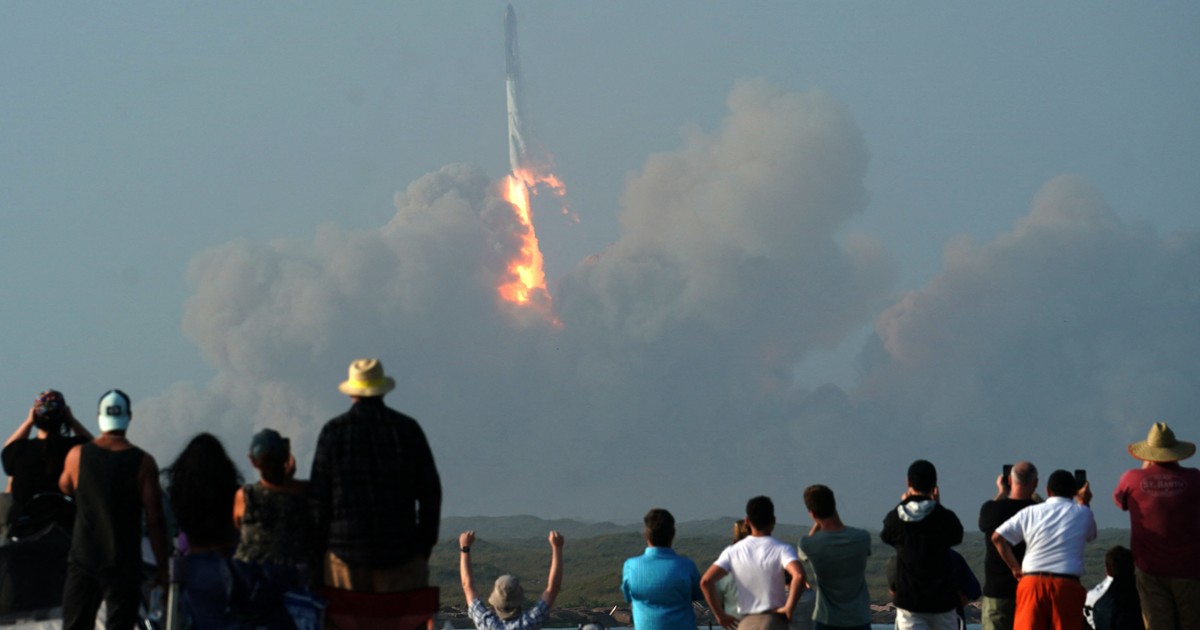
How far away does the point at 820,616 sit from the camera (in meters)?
11.6

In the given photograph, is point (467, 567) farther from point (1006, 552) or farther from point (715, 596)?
point (1006, 552)

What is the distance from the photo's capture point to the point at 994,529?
13.3m

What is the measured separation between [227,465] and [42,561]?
7.74ft

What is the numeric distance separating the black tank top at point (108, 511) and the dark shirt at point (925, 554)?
19.7ft

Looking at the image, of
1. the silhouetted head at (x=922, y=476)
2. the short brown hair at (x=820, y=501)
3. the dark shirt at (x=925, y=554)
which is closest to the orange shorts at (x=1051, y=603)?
the dark shirt at (x=925, y=554)

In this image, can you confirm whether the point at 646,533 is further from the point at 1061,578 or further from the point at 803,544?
the point at 1061,578

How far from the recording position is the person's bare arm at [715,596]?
1135cm

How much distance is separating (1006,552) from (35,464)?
829 cm

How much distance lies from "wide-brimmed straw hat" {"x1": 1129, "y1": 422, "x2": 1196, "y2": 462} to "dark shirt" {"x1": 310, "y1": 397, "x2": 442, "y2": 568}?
274 inches

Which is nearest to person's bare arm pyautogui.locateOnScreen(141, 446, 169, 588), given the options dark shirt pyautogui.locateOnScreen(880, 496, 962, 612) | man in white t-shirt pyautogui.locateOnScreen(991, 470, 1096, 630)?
dark shirt pyautogui.locateOnScreen(880, 496, 962, 612)

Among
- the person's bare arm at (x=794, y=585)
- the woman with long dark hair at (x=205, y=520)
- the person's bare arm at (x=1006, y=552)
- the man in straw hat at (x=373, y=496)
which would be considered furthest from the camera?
the person's bare arm at (x=1006, y=552)

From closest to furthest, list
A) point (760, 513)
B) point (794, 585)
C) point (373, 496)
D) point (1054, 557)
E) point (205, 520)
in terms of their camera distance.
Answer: point (373, 496), point (205, 520), point (794, 585), point (760, 513), point (1054, 557)

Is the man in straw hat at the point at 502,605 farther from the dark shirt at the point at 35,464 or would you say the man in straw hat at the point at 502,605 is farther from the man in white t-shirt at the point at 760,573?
the dark shirt at the point at 35,464

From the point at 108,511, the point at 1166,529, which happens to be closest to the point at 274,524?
the point at 108,511
